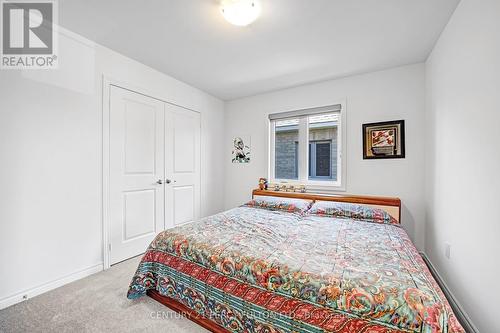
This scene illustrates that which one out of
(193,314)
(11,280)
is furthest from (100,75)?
(193,314)

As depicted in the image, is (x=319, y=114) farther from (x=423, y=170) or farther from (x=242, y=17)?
(x=242, y=17)

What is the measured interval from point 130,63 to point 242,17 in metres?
1.69

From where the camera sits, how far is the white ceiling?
173cm

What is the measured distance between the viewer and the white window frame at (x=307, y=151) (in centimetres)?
310

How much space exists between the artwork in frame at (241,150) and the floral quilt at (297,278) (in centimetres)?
202

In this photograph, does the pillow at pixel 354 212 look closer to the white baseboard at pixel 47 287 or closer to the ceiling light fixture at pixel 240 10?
the ceiling light fixture at pixel 240 10

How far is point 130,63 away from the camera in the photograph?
103 inches

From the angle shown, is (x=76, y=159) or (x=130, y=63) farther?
(x=130, y=63)

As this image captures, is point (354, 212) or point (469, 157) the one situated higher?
point (469, 157)

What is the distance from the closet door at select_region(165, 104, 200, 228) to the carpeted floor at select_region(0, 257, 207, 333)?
4.23ft

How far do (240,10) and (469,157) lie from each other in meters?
2.08

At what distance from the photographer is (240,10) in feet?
5.52

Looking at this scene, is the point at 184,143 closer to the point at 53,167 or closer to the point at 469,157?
the point at 53,167

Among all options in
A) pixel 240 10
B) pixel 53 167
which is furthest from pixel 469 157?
pixel 53 167
